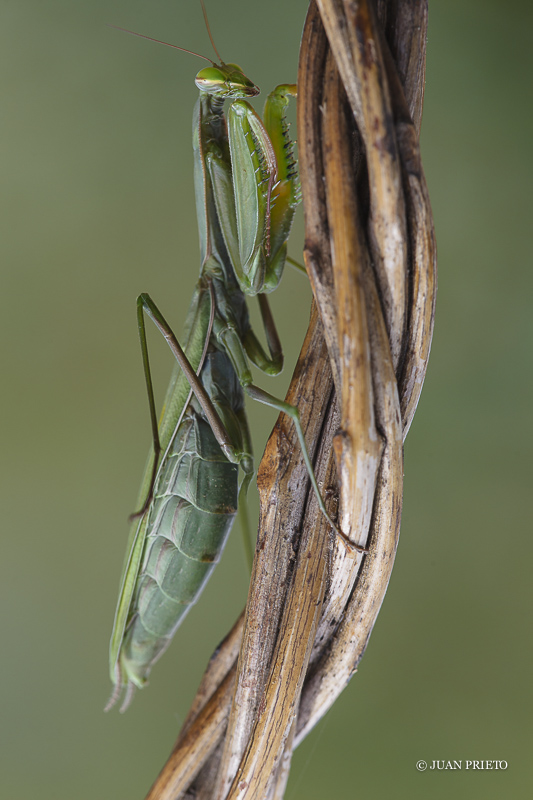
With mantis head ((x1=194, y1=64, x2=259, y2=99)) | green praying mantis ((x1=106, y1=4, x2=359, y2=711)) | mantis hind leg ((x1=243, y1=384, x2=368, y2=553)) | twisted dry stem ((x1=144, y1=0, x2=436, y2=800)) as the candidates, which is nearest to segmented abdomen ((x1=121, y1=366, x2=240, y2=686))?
green praying mantis ((x1=106, y1=4, x2=359, y2=711))

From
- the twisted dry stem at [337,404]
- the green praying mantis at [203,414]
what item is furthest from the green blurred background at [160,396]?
the twisted dry stem at [337,404]

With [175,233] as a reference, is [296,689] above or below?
below

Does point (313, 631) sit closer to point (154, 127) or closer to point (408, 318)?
point (408, 318)

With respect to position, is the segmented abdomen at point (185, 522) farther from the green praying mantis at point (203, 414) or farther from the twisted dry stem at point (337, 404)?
the twisted dry stem at point (337, 404)

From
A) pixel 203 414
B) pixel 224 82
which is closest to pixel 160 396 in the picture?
pixel 203 414

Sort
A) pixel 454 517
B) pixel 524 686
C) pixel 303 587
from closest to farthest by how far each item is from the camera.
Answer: pixel 303 587 < pixel 524 686 < pixel 454 517

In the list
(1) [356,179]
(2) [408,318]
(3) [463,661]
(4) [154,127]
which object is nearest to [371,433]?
(2) [408,318]
